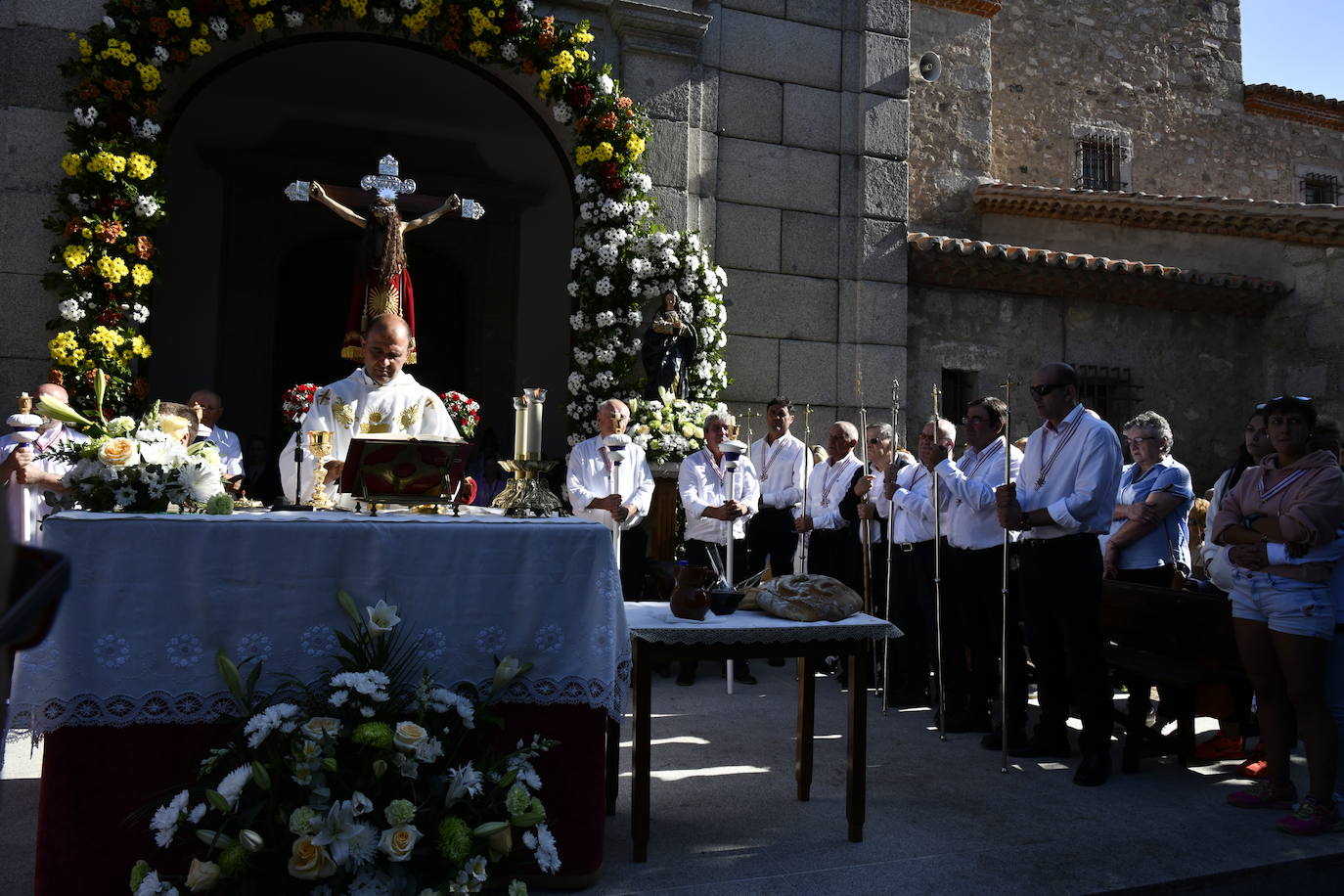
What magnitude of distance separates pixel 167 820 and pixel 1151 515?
5143 millimetres

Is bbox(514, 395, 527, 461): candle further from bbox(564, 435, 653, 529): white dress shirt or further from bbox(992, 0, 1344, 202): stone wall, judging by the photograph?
bbox(992, 0, 1344, 202): stone wall

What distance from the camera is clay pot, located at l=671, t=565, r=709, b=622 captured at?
3.83m

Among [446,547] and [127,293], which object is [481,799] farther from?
[127,293]

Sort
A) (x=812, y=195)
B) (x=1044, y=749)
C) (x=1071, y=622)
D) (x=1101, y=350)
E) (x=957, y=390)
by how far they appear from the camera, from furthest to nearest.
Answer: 1. (x=1101, y=350)
2. (x=957, y=390)
3. (x=812, y=195)
4. (x=1044, y=749)
5. (x=1071, y=622)

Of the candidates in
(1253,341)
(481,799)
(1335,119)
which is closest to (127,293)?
(481,799)

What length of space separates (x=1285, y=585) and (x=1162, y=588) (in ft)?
3.46

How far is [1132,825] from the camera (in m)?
4.06

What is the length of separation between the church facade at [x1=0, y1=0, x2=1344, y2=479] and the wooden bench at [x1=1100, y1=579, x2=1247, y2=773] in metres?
4.61

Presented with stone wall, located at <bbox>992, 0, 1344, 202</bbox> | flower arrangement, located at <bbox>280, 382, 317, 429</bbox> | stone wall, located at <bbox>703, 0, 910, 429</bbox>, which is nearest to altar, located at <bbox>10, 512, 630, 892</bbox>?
flower arrangement, located at <bbox>280, 382, 317, 429</bbox>

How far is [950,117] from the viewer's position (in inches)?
683

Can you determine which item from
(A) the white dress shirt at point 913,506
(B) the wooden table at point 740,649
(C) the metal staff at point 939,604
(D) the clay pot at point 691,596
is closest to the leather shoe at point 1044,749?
(C) the metal staff at point 939,604

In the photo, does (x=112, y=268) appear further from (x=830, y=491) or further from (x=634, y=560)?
(x=830, y=491)

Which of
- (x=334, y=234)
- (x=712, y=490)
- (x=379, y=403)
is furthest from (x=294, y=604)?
(x=334, y=234)

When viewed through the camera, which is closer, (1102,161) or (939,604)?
(939,604)
